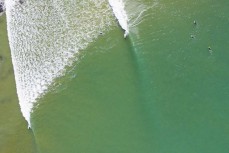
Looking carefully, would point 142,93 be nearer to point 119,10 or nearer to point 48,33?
point 119,10

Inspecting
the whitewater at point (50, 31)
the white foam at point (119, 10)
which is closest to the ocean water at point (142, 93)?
the white foam at point (119, 10)

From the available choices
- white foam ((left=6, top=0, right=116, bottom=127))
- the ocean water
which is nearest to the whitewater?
white foam ((left=6, top=0, right=116, bottom=127))

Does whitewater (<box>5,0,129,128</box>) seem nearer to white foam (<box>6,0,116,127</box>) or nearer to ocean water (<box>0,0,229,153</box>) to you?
white foam (<box>6,0,116,127</box>)

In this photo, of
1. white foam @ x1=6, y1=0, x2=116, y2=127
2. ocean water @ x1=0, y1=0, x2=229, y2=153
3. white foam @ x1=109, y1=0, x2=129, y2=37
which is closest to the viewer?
ocean water @ x1=0, y1=0, x2=229, y2=153

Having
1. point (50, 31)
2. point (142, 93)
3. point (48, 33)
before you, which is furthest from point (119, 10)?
point (142, 93)

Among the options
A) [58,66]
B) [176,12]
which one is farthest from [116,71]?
[176,12]

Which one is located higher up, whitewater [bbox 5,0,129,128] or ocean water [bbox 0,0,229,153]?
whitewater [bbox 5,0,129,128]

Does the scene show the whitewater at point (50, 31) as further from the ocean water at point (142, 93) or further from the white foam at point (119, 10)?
the ocean water at point (142, 93)

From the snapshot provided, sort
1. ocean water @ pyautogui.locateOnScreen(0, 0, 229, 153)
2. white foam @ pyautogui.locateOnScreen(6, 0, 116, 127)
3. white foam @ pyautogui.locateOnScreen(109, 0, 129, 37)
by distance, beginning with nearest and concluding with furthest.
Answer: ocean water @ pyautogui.locateOnScreen(0, 0, 229, 153)
white foam @ pyautogui.locateOnScreen(6, 0, 116, 127)
white foam @ pyautogui.locateOnScreen(109, 0, 129, 37)

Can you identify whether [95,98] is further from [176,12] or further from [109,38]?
[176,12]
